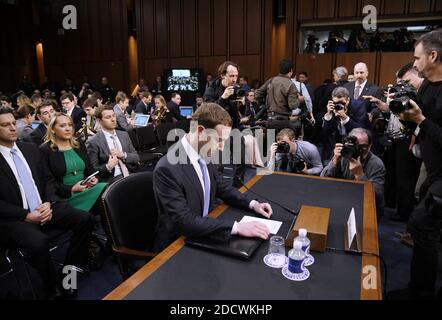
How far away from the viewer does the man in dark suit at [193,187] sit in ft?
5.19

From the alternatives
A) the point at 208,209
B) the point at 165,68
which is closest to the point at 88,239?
the point at 208,209

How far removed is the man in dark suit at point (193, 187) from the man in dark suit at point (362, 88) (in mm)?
2645

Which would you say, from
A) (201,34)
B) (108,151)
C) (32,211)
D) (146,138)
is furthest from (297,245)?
(201,34)

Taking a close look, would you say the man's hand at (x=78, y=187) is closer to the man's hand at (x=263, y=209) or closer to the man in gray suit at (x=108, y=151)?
the man in gray suit at (x=108, y=151)

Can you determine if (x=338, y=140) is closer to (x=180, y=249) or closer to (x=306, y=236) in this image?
(x=306, y=236)

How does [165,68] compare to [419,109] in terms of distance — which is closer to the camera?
[419,109]

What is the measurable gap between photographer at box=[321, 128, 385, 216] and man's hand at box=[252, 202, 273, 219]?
97cm

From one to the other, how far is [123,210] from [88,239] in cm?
92

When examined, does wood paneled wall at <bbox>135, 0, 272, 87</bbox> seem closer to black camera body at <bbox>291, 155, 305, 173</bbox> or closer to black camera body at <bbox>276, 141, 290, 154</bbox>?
black camera body at <bbox>291, 155, 305, 173</bbox>

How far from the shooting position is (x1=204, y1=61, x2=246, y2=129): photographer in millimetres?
3422

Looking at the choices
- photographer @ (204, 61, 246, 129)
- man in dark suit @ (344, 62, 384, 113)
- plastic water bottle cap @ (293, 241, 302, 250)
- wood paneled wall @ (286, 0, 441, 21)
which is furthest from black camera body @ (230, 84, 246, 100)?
wood paneled wall @ (286, 0, 441, 21)

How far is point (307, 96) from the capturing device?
5.57m

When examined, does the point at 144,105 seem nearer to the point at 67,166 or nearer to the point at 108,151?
the point at 108,151
